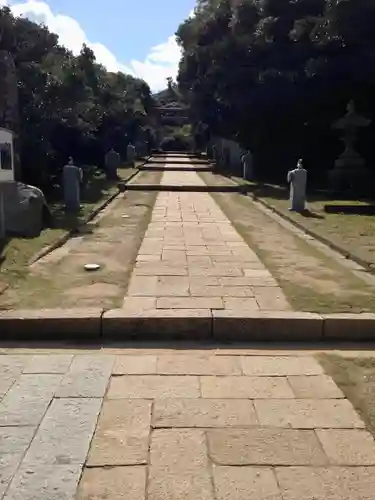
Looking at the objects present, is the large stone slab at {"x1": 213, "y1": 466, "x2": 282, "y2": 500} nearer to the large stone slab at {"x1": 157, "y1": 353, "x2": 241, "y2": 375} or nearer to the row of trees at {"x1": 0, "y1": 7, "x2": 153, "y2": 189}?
the large stone slab at {"x1": 157, "y1": 353, "x2": 241, "y2": 375}

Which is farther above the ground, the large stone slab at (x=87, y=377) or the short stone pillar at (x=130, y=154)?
the short stone pillar at (x=130, y=154)

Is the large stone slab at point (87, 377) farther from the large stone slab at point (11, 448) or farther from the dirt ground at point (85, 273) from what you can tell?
the dirt ground at point (85, 273)

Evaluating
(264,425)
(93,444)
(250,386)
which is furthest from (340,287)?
(93,444)

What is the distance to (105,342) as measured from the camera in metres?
4.23

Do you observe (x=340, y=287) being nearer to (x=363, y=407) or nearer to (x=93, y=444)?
(x=363, y=407)

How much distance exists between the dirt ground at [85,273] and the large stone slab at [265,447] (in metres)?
2.17

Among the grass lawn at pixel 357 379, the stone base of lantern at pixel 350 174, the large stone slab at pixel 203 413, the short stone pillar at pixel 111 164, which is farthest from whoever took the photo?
the short stone pillar at pixel 111 164

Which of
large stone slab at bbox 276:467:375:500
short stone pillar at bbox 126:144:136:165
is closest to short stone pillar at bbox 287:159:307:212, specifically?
large stone slab at bbox 276:467:375:500

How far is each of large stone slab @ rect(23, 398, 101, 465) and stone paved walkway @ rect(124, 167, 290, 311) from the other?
65.3 inches

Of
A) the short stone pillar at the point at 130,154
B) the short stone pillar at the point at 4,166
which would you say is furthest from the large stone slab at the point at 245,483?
the short stone pillar at the point at 130,154

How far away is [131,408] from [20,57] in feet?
44.7

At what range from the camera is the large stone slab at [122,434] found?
2555 millimetres

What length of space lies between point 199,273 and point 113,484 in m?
3.75

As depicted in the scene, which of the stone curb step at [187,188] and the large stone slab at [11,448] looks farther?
the stone curb step at [187,188]
